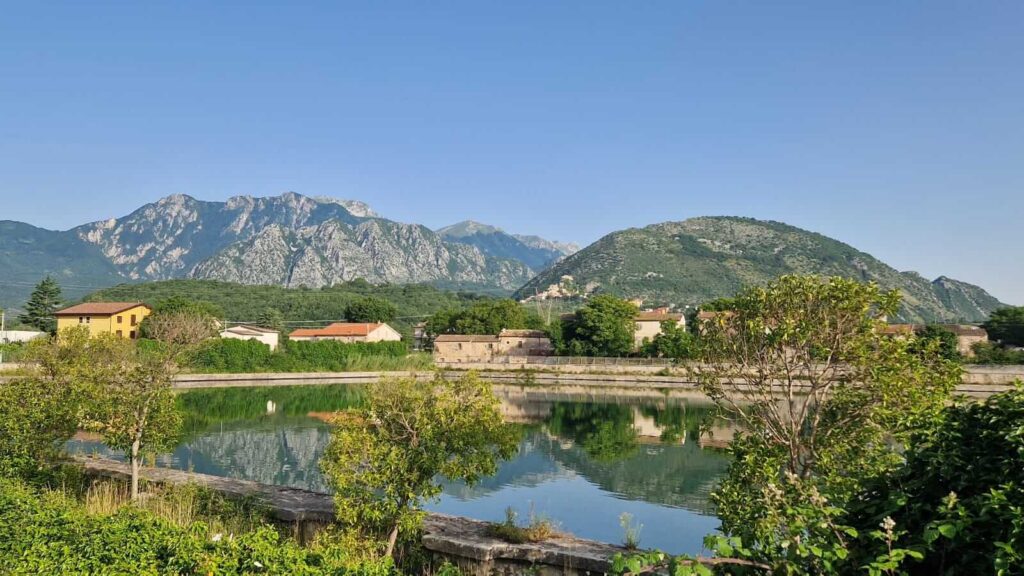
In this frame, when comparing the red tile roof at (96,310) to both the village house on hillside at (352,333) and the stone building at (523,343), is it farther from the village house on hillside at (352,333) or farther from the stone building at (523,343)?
the stone building at (523,343)

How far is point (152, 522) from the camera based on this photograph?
7.42 m

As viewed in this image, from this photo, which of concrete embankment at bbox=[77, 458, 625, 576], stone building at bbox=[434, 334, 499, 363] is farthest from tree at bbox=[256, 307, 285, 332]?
concrete embankment at bbox=[77, 458, 625, 576]

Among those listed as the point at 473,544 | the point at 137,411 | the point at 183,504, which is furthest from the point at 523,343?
the point at 473,544

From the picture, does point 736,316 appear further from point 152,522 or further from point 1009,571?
point 152,522

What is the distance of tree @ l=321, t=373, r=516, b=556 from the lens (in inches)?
367

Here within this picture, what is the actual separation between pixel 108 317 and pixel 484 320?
48112mm

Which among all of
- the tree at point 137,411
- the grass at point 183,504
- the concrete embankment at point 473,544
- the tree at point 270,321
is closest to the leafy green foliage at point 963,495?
the concrete embankment at point 473,544

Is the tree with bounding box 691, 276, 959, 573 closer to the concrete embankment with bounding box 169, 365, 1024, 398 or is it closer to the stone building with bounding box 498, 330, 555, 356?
the concrete embankment with bounding box 169, 365, 1024, 398

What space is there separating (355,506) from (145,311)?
89.2 metres

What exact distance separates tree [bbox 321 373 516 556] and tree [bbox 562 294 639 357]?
66.5 m

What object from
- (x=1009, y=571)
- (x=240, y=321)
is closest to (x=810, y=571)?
(x=1009, y=571)

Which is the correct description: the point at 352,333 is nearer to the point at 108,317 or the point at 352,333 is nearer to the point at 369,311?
the point at 369,311

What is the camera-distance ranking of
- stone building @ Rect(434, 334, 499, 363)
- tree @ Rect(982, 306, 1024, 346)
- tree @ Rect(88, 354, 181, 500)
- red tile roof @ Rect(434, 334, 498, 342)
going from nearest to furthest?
tree @ Rect(88, 354, 181, 500), tree @ Rect(982, 306, 1024, 346), stone building @ Rect(434, 334, 499, 363), red tile roof @ Rect(434, 334, 498, 342)

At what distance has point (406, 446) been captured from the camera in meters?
10.1
